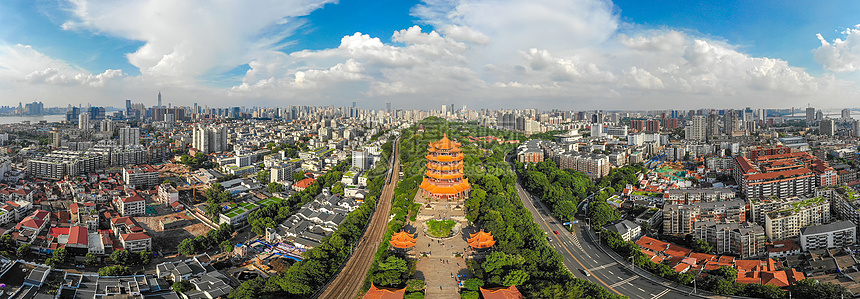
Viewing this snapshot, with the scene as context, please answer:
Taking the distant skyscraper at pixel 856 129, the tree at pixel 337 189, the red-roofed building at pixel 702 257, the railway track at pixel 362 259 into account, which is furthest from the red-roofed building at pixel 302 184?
the distant skyscraper at pixel 856 129

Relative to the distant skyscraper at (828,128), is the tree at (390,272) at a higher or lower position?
lower

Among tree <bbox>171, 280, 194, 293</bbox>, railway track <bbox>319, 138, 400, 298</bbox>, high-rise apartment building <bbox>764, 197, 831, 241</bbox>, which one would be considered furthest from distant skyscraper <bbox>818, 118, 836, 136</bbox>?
tree <bbox>171, 280, 194, 293</bbox>

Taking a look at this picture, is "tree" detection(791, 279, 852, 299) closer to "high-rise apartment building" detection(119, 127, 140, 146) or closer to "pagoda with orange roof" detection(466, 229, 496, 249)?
"pagoda with orange roof" detection(466, 229, 496, 249)

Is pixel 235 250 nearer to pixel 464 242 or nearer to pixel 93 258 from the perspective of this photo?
pixel 93 258

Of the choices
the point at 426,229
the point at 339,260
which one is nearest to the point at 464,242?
the point at 426,229

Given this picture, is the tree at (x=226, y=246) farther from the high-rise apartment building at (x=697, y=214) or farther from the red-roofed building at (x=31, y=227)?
the high-rise apartment building at (x=697, y=214)
